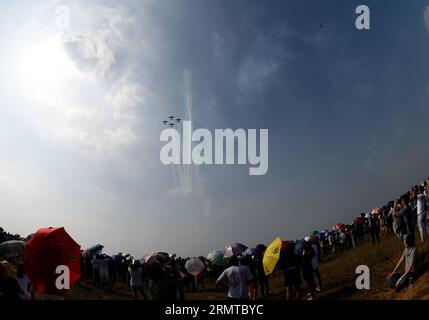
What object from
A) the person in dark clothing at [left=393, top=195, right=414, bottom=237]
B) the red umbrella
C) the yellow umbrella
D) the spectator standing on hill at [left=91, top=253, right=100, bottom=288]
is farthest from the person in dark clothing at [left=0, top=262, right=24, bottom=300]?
the spectator standing on hill at [left=91, top=253, right=100, bottom=288]

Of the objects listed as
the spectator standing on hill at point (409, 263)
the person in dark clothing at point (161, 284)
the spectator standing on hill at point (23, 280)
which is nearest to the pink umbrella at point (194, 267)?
the spectator standing on hill at point (23, 280)

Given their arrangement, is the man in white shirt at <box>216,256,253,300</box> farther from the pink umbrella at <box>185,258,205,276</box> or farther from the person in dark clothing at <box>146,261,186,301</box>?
the pink umbrella at <box>185,258,205,276</box>

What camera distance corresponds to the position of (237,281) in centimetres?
934

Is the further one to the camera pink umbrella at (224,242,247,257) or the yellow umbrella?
pink umbrella at (224,242,247,257)

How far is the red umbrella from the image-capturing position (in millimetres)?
10383

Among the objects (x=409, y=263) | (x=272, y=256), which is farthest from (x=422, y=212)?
(x=272, y=256)

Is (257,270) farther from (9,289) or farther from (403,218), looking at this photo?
(9,289)

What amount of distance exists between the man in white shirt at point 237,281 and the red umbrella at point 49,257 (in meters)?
4.77

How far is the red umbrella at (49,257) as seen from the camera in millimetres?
10383

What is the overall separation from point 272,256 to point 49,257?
32.8 ft

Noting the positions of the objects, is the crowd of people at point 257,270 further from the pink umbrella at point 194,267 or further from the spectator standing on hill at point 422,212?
the pink umbrella at point 194,267

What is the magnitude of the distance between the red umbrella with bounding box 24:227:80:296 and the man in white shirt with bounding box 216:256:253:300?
477 cm
